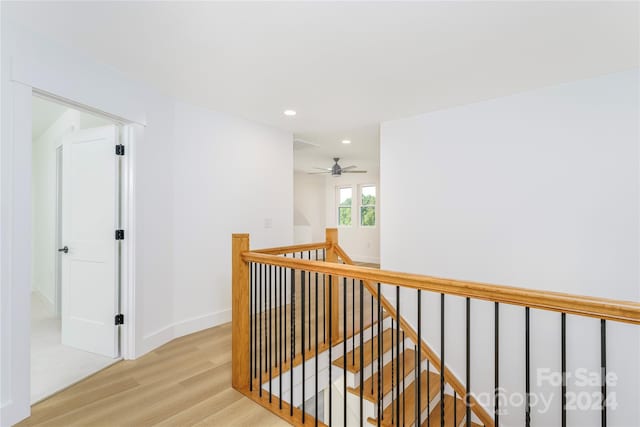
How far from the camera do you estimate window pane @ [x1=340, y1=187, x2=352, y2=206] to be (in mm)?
8883

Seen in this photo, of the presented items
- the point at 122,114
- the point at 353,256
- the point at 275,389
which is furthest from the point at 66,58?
the point at 353,256

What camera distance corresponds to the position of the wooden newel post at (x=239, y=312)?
227 centimetres

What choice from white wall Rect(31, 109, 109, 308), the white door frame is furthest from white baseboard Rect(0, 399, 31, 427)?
white wall Rect(31, 109, 109, 308)

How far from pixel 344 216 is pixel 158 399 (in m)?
7.14

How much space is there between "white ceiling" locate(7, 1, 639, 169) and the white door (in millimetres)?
878

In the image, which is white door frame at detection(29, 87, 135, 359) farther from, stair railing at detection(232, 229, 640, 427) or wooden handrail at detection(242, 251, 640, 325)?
wooden handrail at detection(242, 251, 640, 325)

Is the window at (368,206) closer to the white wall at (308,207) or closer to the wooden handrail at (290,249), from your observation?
the white wall at (308,207)

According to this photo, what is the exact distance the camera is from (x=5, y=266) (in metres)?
1.84

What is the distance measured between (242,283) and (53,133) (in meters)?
3.98

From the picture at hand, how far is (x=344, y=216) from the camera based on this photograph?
8.94 meters

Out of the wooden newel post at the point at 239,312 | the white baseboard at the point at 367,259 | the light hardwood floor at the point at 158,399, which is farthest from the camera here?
the white baseboard at the point at 367,259

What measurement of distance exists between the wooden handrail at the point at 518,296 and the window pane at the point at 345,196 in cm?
723

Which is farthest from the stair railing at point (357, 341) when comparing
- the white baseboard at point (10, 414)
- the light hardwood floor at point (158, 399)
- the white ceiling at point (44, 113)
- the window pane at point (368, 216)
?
the window pane at point (368, 216)

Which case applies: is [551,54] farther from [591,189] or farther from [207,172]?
[207,172]
